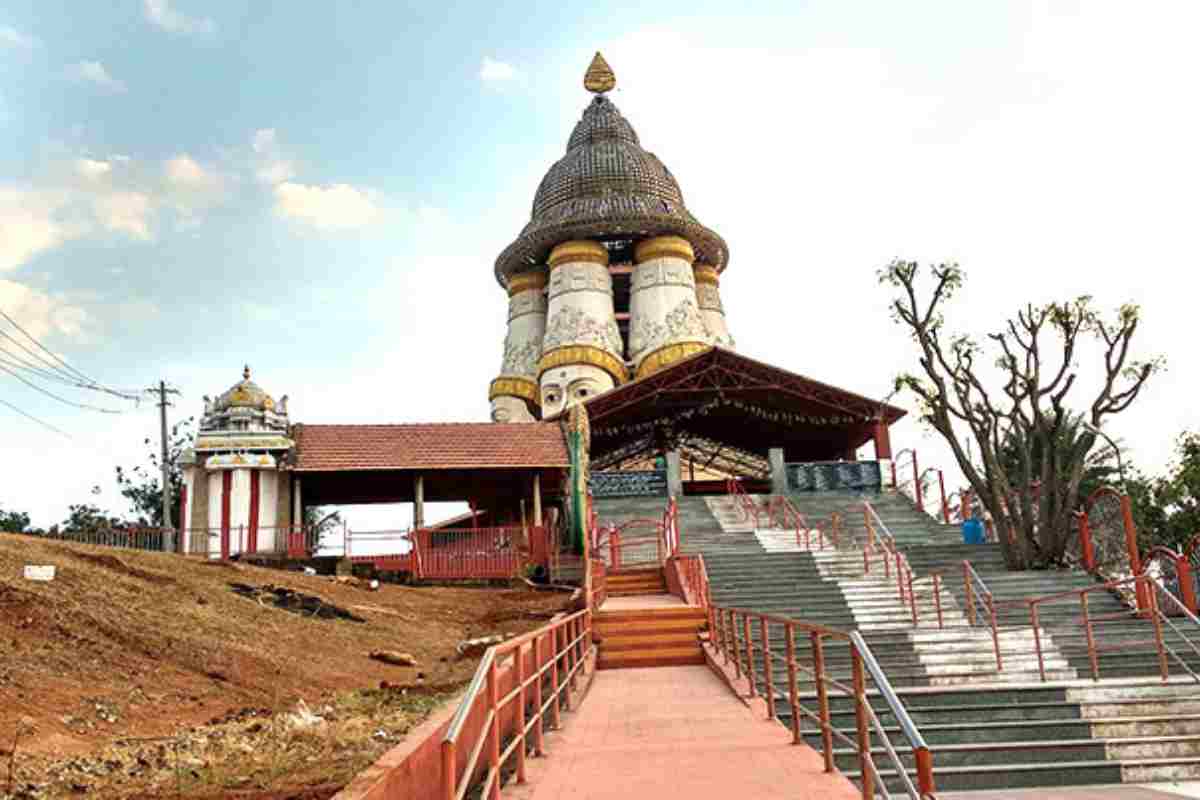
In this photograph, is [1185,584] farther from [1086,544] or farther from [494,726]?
[494,726]

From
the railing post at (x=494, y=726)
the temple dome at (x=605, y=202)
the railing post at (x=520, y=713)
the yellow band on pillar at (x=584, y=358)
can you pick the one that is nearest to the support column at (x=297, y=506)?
the yellow band on pillar at (x=584, y=358)

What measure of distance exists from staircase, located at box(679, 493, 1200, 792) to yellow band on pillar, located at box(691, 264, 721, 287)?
26.1 metres

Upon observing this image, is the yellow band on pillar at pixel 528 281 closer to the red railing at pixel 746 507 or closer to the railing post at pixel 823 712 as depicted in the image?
the red railing at pixel 746 507

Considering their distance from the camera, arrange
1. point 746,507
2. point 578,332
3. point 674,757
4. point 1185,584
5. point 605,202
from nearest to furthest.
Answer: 1. point 674,757
2. point 1185,584
3. point 746,507
4. point 578,332
5. point 605,202

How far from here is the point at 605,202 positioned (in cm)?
4219

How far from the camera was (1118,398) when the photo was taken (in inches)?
706

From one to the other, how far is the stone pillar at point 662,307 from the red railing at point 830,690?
1052 inches

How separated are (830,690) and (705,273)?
36.5 m

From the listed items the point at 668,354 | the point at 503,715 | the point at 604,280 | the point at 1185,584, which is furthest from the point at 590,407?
the point at 503,715

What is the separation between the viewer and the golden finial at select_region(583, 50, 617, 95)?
51.6m

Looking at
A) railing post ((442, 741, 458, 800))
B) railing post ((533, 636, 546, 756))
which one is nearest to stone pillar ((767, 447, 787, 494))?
railing post ((533, 636, 546, 756))

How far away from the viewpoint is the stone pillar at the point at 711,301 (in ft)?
143

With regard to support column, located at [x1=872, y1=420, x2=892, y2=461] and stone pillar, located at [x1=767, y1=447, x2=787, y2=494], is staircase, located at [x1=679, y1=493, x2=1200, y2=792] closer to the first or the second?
stone pillar, located at [x1=767, y1=447, x2=787, y2=494]

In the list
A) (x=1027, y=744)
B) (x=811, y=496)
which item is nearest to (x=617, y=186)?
(x=811, y=496)
